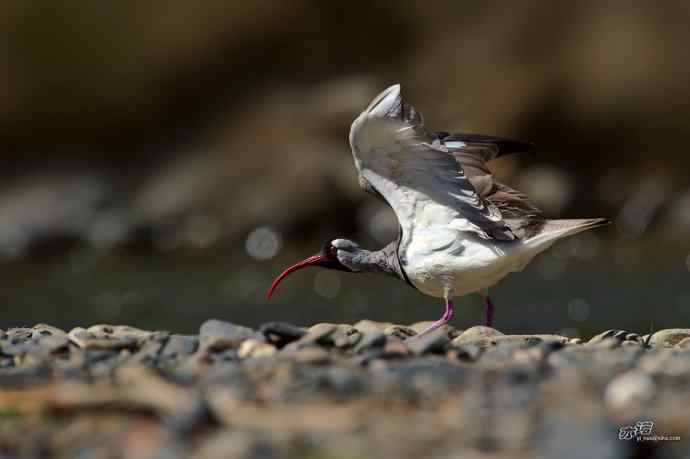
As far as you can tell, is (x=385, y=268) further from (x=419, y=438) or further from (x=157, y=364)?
(x=419, y=438)

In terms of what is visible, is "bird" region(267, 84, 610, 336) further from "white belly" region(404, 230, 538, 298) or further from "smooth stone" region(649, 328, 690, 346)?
"smooth stone" region(649, 328, 690, 346)

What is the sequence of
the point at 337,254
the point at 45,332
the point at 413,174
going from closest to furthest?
the point at 45,332 → the point at 413,174 → the point at 337,254

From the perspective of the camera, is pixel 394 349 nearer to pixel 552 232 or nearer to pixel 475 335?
pixel 475 335

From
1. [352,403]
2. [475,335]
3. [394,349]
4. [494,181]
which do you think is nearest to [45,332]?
[475,335]

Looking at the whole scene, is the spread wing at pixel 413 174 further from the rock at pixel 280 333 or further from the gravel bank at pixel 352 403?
the gravel bank at pixel 352 403

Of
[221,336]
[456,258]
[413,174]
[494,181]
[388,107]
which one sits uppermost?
[388,107]

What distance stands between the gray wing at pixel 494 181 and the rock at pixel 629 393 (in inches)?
146

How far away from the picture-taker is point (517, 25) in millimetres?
21312

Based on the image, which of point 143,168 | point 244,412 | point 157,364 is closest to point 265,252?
point 143,168

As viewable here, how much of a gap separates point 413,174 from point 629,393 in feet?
12.0

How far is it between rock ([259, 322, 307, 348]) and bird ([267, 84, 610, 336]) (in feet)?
5.97

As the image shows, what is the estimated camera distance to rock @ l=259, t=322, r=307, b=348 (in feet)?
20.7

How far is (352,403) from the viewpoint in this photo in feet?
15.8

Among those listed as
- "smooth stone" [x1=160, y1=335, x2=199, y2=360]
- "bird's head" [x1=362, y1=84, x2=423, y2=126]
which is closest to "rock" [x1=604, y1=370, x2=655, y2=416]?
"smooth stone" [x1=160, y1=335, x2=199, y2=360]
